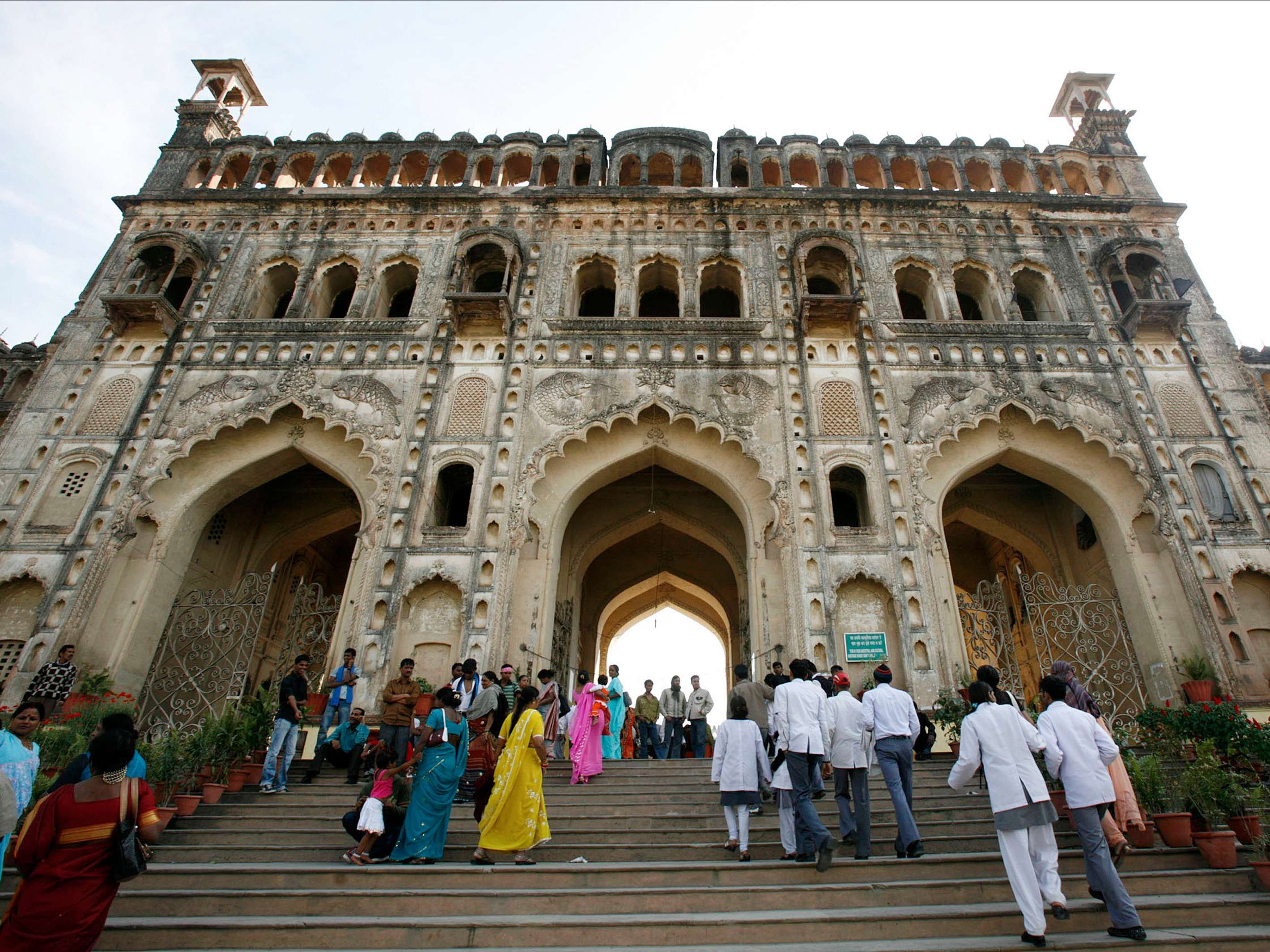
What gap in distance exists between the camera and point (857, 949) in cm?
401

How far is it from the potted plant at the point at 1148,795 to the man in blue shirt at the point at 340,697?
8.14 metres

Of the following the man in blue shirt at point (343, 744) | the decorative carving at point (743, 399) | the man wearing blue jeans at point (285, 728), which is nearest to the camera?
the man wearing blue jeans at point (285, 728)

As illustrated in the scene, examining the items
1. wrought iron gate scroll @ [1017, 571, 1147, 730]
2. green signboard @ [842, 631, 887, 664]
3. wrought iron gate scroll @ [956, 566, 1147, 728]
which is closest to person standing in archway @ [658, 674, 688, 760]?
green signboard @ [842, 631, 887, 664]

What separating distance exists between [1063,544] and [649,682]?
A: 8889 millimetres

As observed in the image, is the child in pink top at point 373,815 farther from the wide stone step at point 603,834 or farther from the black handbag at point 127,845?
the black handbag at point 127,845

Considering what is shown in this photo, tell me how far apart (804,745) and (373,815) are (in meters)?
3.28

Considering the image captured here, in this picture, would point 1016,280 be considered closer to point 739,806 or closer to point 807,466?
point 807,466

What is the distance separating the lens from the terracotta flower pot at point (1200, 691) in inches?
412

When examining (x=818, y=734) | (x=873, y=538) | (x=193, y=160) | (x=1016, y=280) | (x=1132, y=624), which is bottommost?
(x=818, y=734)

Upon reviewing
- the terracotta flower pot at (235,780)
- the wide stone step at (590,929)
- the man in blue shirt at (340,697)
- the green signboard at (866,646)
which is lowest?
the wide stone step at (590,929)

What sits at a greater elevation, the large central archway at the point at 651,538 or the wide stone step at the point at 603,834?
the large central archway at the point at 651,538

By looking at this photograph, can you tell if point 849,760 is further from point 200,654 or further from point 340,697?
point 200,654

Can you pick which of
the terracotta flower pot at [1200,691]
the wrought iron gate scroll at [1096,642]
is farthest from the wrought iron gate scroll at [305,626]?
the terracotta flower pot at [1200,691]

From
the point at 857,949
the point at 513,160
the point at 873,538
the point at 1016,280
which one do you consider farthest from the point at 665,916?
the point at 513,160
